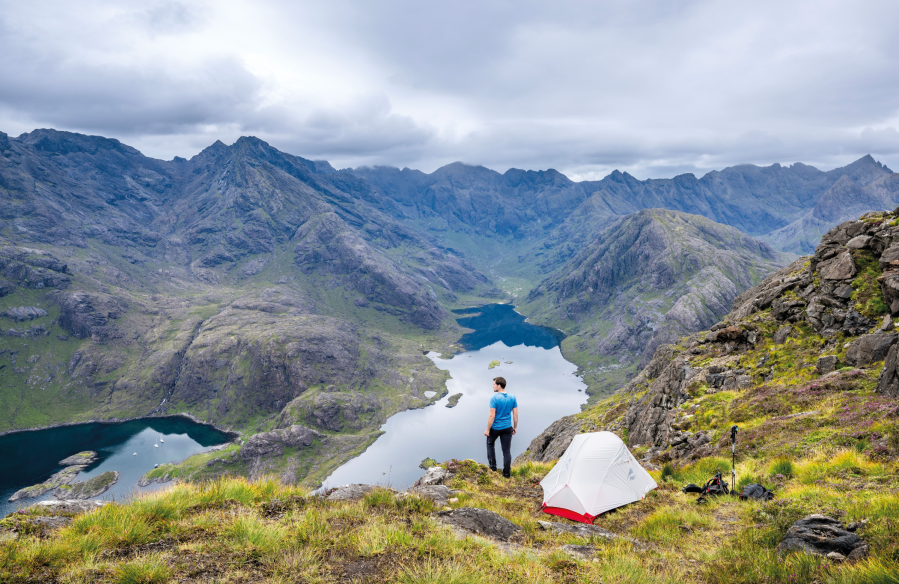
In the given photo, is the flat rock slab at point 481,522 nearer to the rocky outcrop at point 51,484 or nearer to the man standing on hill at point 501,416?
the man standing on hill at point 501,416

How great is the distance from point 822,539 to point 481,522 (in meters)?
8.11

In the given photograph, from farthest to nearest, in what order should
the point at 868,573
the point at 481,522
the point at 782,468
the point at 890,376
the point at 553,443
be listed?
the point at 553,443 < the point at 890,376 < the point at 782,468 < the point at 481,522 < the point at 868,573

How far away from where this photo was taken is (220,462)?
19612cm

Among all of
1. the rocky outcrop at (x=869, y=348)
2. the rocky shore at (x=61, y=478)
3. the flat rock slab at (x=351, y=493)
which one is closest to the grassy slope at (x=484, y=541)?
the flat rock slab at (x=351, y=493)

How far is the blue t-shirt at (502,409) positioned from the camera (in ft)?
56.4

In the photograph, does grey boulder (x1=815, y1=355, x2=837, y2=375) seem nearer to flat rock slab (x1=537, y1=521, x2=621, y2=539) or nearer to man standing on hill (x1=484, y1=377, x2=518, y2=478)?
flat rock slab (x1=537, y1=521, x2=621, y2=539)

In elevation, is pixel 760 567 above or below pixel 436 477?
above

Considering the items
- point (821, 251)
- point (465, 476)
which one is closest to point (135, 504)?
point (465, 476)

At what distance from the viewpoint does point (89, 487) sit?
17038 cm

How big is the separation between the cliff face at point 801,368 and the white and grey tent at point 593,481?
6151 mm

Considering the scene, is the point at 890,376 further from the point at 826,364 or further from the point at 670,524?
the point at 670,524

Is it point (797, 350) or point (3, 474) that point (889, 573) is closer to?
point (797, 350)

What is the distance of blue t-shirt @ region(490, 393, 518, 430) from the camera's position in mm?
17203

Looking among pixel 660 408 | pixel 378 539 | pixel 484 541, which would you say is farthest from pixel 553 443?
pixel 378 539
